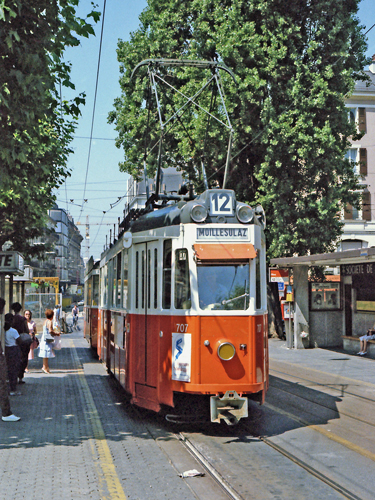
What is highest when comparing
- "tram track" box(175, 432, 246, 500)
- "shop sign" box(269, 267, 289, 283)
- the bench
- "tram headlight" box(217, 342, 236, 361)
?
"shop sign" box(269, 267, 289, 283)

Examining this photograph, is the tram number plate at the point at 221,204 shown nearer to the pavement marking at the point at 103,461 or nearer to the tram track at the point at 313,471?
the tram track at the point at 313,471

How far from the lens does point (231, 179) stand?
1008 inches

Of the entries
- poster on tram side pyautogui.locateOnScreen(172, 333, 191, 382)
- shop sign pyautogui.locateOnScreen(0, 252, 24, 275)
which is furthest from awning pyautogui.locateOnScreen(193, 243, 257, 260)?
shop sign pyautogui.locateOnScreen(0, 252, 24, 275)

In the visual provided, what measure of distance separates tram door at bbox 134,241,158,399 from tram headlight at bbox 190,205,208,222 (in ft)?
2.96

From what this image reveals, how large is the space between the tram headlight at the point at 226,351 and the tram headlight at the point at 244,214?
174 centimetres

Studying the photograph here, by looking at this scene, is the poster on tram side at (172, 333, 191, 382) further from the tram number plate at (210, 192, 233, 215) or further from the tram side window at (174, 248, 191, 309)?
the tram number plate at (210, 192, 233, 215)

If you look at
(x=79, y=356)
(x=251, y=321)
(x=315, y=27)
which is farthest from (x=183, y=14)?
(x=251, y=321)

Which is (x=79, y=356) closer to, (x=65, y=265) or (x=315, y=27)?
(x=315, y=27)

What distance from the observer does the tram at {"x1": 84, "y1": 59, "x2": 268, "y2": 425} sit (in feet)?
27.2

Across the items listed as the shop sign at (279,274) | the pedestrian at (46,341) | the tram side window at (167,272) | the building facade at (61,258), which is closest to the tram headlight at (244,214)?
the tram side window at (167,272)

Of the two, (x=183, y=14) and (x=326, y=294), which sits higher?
(x=183, y=14)

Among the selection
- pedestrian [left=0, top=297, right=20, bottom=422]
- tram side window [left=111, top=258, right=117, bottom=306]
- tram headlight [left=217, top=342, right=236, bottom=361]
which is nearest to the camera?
tram headlight [left=217, top=342, right=236, bottom=361]

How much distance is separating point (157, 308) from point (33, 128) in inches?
126

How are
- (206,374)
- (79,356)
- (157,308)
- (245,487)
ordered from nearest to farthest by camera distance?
(245,487)
(206,374)
(157,308)
(79,356)
